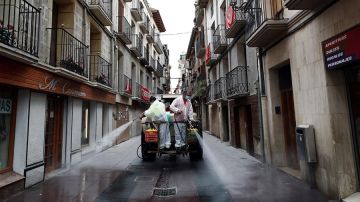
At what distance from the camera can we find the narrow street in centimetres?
501

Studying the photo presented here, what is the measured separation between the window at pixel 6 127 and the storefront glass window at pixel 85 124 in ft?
15.7

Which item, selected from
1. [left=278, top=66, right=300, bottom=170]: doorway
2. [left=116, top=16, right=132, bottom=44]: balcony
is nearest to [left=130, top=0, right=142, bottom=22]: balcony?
[left=116, top=16, right=132, bottom=44]: balcony

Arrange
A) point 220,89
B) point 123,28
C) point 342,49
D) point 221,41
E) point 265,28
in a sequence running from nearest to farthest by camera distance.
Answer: point 342,49 → point 265,28 → point 221,41 → point 220,89 → point 123,28

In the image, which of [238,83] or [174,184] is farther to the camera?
[238,83]

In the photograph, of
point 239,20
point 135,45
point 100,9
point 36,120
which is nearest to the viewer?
point 36,120

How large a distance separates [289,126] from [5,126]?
23.5 ft

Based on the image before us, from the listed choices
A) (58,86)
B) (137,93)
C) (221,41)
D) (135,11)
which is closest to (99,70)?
(58,86)

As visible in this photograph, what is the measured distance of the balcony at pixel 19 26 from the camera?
5027 mm

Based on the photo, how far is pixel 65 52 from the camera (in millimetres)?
8148

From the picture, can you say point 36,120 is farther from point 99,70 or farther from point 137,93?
point 137,93

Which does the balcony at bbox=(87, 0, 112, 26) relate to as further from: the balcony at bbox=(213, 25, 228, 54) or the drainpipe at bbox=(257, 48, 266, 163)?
the drainpipe at bbox=(257, 48, 266, 163)

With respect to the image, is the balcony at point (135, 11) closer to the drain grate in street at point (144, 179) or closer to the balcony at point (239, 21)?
the balcony at point (239, 21)

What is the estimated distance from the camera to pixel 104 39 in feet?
40.3

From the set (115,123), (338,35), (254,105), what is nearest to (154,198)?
(338,35)
